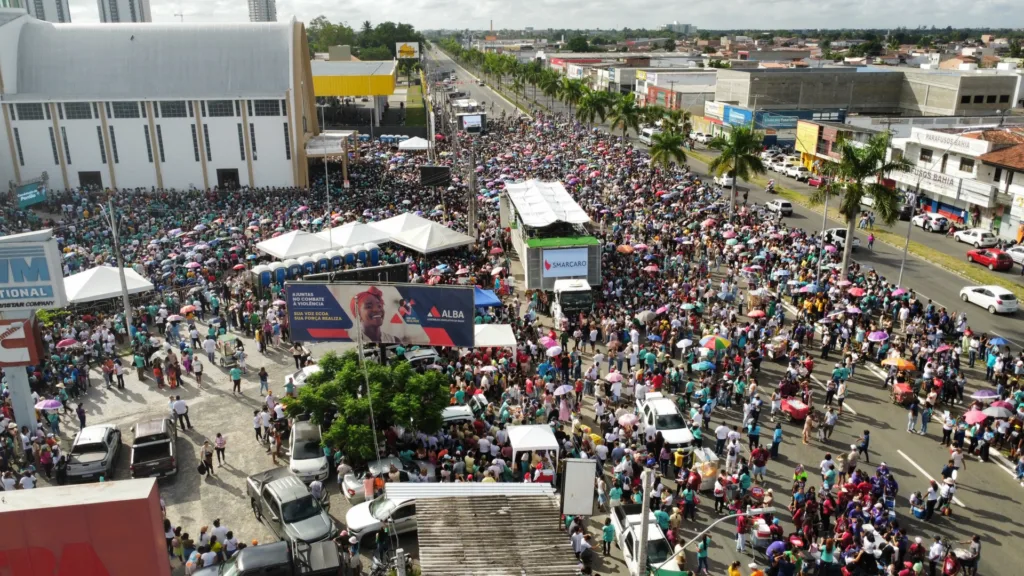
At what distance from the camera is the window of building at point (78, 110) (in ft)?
166

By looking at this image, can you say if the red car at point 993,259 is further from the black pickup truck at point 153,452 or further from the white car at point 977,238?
the black pickup truck at point 153,452

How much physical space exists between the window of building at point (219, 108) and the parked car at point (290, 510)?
40001mm

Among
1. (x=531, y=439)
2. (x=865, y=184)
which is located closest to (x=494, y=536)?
(x=531, y=439)

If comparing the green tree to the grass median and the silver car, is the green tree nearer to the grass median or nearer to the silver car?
the silver car

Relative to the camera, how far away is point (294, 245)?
33.9 metres

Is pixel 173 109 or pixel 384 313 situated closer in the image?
pixel 384 313

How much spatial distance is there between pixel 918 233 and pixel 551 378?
30.4 m

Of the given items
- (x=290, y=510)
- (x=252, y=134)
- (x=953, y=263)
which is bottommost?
(x=953, y=263)

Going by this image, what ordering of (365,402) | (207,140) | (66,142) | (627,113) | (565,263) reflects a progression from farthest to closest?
(627,113) < (207,140) < (66,142) < (565,263) < (365,402)

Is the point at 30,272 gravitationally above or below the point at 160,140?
above

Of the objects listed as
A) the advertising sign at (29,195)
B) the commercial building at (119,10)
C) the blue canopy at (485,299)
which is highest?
the commercial building at (119,10)

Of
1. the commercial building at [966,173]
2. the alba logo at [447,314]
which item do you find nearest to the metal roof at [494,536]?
the alba logo at [447,314]

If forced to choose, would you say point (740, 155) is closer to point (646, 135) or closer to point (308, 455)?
point (646, 135)

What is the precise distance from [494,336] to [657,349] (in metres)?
5.83
